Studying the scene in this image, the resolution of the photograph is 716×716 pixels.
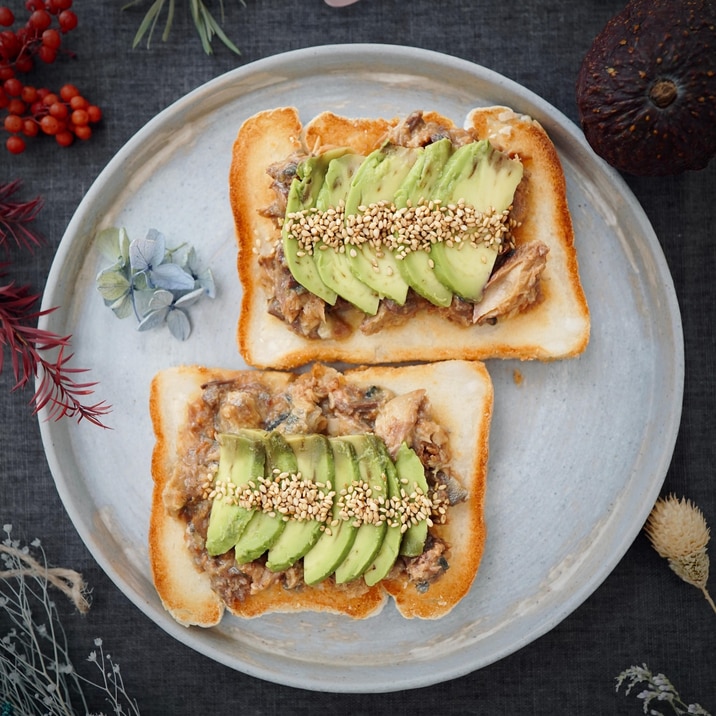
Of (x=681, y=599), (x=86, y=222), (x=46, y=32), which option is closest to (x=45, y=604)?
(x=86, y=222)

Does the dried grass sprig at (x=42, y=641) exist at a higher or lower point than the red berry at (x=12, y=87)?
lower

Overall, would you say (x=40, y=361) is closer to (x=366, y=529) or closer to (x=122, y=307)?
(x=122, y=307)

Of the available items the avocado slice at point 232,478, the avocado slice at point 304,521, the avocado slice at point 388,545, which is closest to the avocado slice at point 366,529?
the avocado slice at point 388,545

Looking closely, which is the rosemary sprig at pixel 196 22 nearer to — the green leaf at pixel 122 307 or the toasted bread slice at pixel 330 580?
the green leaf at pixel 122 307

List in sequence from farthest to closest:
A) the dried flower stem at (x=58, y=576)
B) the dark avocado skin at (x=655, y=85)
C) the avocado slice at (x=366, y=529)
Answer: the dried flower stem at (x=58, y=576)
the avocado slice at (x=366, y=529)
the dark avocado skin at (x=655, y=85)

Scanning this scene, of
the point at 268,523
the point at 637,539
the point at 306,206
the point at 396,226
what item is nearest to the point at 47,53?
the point at 306,206

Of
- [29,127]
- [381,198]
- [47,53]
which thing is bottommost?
[381,198]

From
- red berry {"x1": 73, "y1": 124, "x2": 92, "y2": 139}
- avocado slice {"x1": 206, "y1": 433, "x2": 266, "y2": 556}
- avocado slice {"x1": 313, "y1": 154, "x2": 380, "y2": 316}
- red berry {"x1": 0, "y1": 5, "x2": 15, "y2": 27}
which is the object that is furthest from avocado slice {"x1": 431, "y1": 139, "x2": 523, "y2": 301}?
red berry {"x1": 0, "y1": 5, "x2": 15, "y2": 27}

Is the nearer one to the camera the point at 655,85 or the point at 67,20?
the point at 655,85
